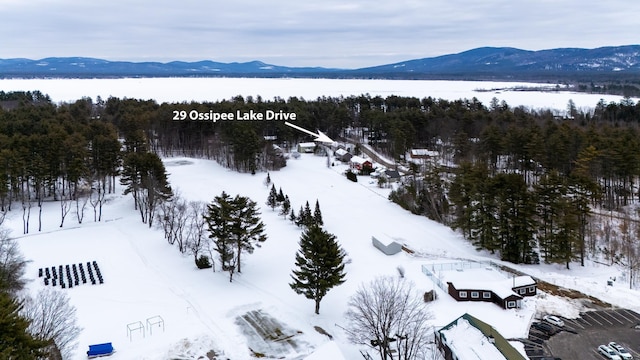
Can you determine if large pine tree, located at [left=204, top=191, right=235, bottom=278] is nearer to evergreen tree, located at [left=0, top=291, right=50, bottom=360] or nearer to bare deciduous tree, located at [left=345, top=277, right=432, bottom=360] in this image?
bare deciduous tree, located at [left=345, top=277, right=432, bottom=360]

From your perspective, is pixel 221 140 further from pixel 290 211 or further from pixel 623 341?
pixel 623 341

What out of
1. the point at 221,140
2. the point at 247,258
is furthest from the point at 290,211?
the point at 221,140

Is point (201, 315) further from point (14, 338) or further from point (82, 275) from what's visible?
point (14, 338)

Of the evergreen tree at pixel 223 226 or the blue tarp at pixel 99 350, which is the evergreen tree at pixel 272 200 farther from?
the blue tarp at pixel 99 350

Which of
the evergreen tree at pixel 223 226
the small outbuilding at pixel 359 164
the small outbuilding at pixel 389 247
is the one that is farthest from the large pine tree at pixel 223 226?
the small outbuilding at pixel 359 164

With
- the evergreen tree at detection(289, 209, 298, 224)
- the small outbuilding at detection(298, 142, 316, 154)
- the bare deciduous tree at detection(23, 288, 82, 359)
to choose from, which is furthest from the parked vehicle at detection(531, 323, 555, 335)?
the small outbuilding at detection(298, 142, 316, 154)

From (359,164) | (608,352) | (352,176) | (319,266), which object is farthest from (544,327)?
(359,164)

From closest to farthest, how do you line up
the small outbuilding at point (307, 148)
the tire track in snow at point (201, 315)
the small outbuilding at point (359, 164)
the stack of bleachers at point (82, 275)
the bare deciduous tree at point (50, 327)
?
the bare deciduous tree at point (50, 327) < the tire track in snow at point (201, 315) < the stack of bleachers at point (82, 275) < the small outbuilding at point (359, 164) < the small outbuilding at point (307, 148)
